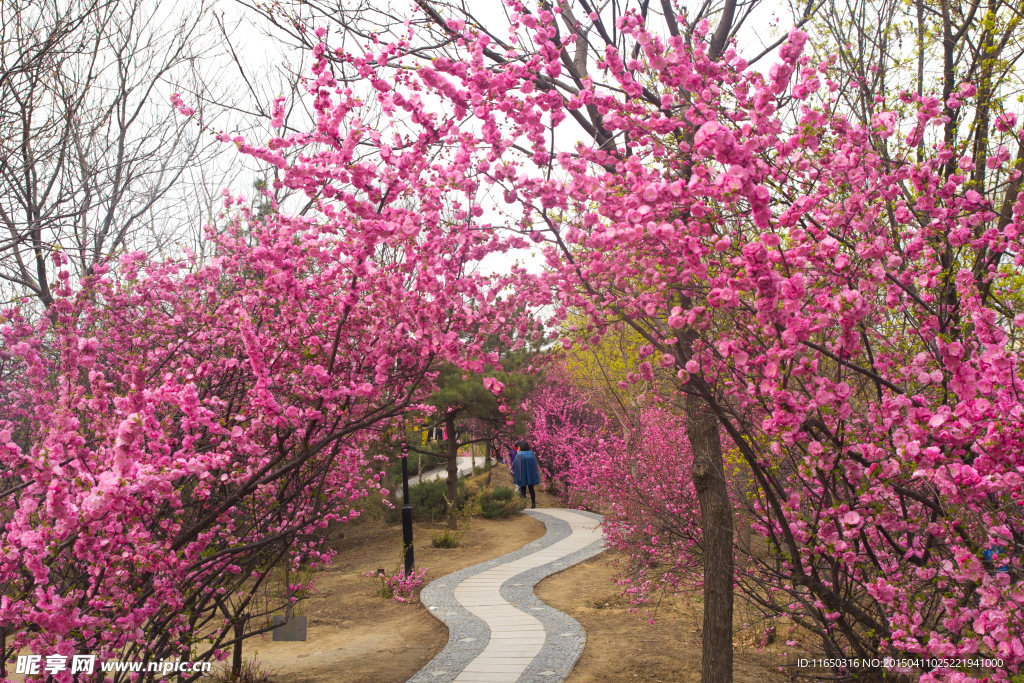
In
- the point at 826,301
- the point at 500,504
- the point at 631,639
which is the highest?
the point at 826,301

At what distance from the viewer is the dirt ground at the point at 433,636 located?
671 cm

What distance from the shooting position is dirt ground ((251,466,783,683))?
671cm

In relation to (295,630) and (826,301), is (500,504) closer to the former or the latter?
(295,630)

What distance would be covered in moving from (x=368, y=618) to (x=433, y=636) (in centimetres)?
211

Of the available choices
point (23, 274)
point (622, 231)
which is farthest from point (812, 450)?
point (23, 274)

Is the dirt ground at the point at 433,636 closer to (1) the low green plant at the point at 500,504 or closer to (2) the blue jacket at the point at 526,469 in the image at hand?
(1) the low green plant at the point at 500,504

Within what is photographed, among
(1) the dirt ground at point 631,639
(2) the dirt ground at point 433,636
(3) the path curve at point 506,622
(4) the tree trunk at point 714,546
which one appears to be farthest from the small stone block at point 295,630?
(4) the tree trunk at point 714,546

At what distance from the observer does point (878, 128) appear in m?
3.11

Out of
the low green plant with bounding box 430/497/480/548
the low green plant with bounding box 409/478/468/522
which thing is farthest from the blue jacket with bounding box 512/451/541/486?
the low green plant with bounding box 409/478/468/522

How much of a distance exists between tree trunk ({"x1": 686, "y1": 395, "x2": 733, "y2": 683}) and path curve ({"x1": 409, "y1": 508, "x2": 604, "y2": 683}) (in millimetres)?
2425

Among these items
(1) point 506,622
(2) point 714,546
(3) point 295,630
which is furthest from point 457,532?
(2) point 714,546

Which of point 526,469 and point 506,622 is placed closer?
point 506,622

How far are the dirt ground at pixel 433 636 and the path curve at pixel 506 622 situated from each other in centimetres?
22

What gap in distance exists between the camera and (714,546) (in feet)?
14.7
